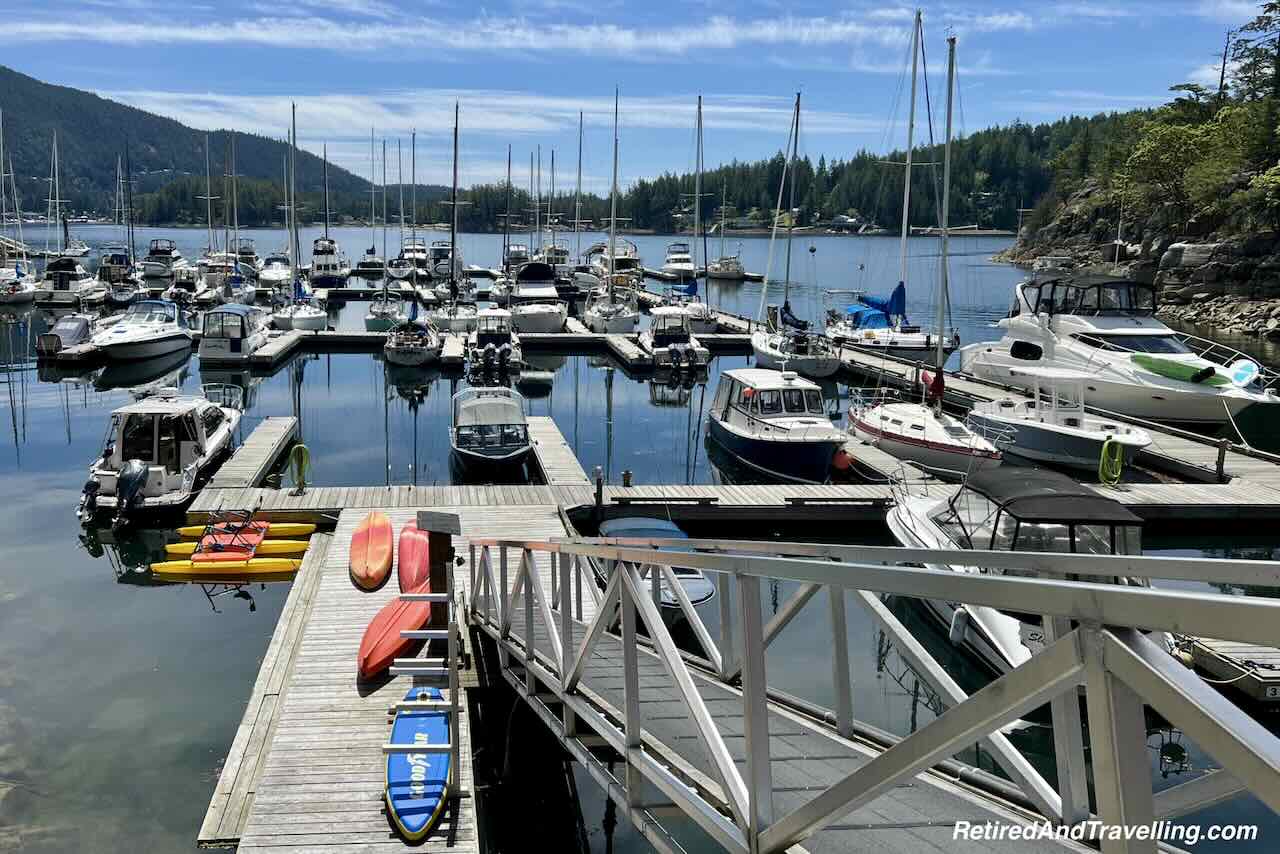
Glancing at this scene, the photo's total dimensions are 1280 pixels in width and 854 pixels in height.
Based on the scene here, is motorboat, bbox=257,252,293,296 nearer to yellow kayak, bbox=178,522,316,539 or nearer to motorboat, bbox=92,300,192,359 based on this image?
motorboat, bbox=92,300,192,359

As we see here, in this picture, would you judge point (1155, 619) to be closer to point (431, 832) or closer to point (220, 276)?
point (431, 832)

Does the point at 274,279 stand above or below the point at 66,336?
above

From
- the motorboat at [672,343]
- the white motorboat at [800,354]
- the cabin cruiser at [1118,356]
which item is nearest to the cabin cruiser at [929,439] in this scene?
the cabin cruiser at [1118,356]

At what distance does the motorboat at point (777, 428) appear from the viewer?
2430 centimetres

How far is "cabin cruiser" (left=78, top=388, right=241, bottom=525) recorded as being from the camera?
66.6 feet

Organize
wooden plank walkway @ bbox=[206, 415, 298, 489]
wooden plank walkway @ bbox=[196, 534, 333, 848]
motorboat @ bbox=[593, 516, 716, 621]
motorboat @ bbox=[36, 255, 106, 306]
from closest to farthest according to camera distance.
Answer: wooden plank walkway @ bbox=[196, 534, 333, 848] → motorboat @ bbox=[593, 516, 716, 621] → wooden plank walkway @ bbox=[206, 415, 298, 489] → motorboat @ bbox=[36, 255, 106, 306]

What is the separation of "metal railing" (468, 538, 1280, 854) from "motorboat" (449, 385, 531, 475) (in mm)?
17503

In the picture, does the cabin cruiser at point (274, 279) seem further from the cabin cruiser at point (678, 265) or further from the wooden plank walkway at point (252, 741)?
the wooden plank walkway at point (252, 741)

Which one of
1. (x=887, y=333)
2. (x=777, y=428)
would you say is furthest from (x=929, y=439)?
(x=887, y=333)

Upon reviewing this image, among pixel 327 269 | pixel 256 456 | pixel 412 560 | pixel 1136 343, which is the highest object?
pixel 327 269

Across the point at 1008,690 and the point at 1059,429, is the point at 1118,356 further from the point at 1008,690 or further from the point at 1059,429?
the point at 1008,690

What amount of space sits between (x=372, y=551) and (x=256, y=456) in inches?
388

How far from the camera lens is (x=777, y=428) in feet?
81.8

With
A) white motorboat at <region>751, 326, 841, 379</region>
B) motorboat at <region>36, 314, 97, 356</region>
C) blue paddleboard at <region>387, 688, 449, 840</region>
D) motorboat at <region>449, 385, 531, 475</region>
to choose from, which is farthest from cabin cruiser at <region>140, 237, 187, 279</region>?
blue paddleboard at <region>387, 688, 449, 840</region>
